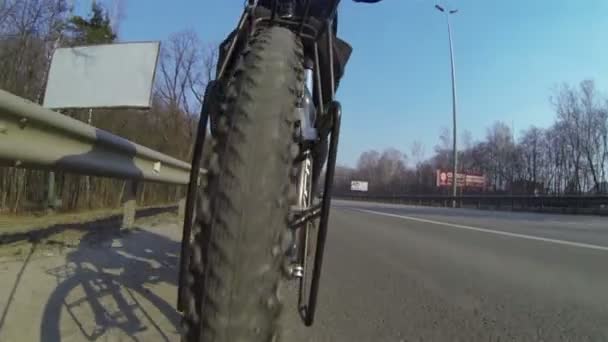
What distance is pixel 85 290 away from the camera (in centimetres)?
256

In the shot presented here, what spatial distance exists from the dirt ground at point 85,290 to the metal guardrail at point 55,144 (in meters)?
0.80

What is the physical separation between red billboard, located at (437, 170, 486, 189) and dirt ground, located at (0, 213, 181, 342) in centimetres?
5296

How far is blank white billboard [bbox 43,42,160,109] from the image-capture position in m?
8.12

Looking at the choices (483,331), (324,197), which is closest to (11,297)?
(324,197)

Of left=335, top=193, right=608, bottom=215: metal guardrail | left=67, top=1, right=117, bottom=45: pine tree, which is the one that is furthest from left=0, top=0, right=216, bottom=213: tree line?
left=335, top=193, right=608, bottom=215: metal guardrail

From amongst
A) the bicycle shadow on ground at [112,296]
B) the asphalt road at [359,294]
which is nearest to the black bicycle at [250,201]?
the asphalt road at [359,294]

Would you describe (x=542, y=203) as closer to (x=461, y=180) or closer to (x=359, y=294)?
(x=359, y=294)

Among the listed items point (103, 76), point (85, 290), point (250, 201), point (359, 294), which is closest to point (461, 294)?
point (359, 294)

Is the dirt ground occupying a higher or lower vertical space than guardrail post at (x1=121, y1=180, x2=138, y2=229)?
lower

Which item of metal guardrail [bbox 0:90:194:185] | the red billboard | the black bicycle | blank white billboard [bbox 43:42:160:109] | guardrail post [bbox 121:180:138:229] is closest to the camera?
the black bicycle

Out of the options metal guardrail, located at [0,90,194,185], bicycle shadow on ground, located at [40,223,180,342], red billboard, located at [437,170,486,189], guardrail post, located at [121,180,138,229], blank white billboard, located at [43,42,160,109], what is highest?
red billboard, located at [437,170,486,189]

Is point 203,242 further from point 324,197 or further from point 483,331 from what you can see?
point 483,331

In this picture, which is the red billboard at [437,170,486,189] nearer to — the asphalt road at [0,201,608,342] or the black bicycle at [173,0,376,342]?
the asphalt road at [0,201,608,342]

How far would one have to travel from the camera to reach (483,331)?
212 centimetres
